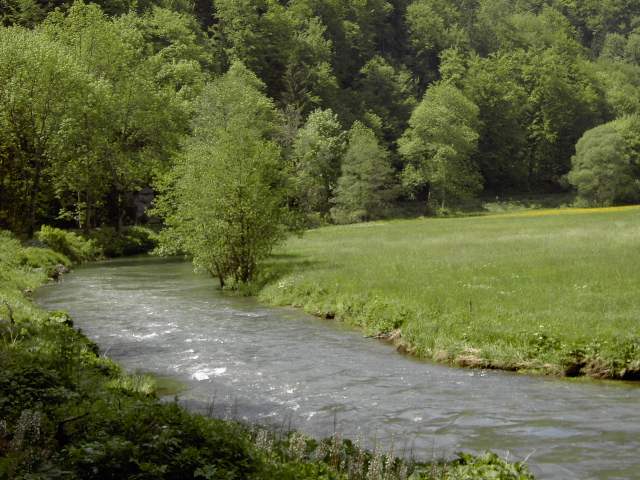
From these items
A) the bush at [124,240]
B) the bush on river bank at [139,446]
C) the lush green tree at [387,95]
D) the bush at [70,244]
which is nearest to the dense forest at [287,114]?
the lush green tree at [387,95]

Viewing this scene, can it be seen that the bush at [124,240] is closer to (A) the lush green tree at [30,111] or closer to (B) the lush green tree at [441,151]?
(A) the lush green tree at [30,111]

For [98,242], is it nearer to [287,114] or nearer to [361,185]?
[361,185]

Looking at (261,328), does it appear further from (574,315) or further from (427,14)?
(427,14)

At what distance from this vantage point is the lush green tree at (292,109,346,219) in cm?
8925

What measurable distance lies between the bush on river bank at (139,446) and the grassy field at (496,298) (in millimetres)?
8985

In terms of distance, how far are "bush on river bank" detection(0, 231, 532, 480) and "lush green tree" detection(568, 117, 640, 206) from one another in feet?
353

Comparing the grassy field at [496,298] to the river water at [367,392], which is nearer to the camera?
the river water at [367,392]

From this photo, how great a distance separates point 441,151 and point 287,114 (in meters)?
24.1

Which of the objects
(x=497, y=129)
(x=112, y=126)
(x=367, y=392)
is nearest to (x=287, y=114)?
(x=112, y=126)

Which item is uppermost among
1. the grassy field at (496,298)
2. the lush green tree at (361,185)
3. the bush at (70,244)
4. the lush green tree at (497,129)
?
the lush green tree at (497,129)

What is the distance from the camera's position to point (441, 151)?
3979 inches

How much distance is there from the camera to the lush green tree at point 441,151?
10244 centimetres

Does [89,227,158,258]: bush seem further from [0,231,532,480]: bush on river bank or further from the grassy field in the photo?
[0,231,532,480]: bush on river bank

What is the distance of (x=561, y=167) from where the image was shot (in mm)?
132000
